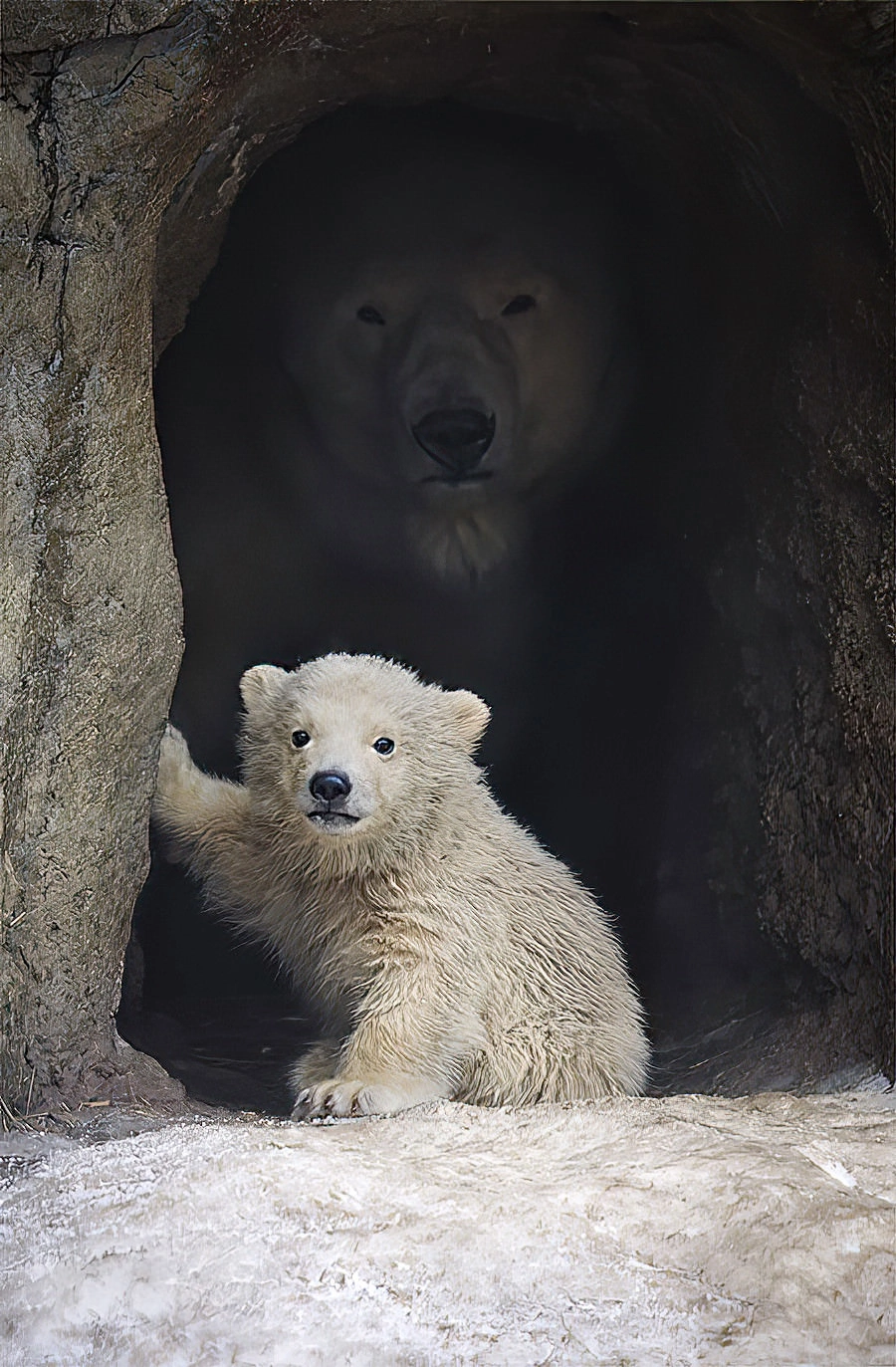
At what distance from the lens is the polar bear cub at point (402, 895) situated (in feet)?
8.11

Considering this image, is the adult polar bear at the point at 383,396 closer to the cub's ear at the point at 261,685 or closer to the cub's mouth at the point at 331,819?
the cub's ear at the point at 261,685

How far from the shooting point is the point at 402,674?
2734mm

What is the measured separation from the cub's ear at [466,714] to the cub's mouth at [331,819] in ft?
1.41

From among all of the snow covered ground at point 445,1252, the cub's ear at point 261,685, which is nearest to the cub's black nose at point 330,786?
the cub's ear at point 261,685

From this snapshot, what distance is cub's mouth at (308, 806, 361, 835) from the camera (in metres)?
2.39

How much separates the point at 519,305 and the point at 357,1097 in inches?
108

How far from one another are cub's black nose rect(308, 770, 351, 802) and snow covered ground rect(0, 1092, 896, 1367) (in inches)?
23.9

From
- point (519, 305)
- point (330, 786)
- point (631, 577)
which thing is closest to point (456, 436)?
point (519, 305)

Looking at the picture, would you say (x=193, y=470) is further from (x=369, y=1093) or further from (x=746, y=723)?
(x=369, y=1093)

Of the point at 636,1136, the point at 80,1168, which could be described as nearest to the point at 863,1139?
the point at 636,1136

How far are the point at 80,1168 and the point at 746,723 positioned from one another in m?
2.34

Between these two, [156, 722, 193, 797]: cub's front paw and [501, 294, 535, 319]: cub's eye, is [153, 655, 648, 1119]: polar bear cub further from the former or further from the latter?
[501, 294, 535, 319]: cub's eye

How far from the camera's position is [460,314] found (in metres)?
4.04

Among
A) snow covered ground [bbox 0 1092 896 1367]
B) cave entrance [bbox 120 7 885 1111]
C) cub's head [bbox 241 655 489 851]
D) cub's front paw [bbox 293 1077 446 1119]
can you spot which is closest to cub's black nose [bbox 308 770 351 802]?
cub's head [bbox 241 655 489 851]
